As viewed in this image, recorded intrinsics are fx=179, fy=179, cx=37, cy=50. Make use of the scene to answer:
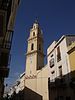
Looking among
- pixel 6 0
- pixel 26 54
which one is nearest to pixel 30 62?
pixel 26 54

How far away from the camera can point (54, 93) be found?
64.2 ft

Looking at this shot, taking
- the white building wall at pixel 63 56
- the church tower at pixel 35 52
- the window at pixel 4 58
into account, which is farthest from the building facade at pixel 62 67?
the church tower at pixel 35 52

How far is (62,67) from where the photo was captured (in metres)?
18.2

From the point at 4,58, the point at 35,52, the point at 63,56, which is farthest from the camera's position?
the point at 35,52

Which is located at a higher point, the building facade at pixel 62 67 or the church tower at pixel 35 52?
the church tower at pixel 35 52

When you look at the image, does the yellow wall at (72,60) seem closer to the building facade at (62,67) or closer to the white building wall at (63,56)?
the building facade at (62,67)

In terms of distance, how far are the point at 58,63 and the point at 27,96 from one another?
19916 millimetres

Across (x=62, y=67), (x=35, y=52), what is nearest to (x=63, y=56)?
(x=62, y=67)

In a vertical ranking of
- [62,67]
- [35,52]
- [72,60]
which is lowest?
[62,67]

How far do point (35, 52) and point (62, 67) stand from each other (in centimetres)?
2583

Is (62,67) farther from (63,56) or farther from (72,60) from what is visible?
(72,60)

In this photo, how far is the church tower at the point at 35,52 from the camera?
4232cm

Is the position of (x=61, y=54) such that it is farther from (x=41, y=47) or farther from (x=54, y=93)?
(x=41, y=47)

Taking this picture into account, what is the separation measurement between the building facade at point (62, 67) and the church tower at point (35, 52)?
20.6m
